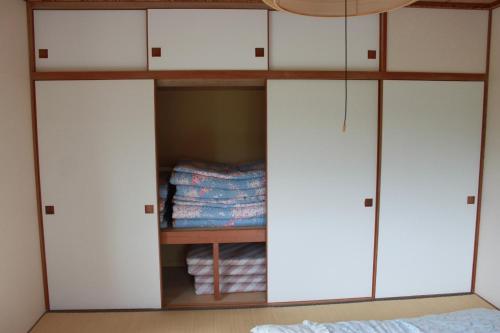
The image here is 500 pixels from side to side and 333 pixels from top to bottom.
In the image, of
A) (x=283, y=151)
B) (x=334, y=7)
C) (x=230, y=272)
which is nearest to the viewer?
(x=334, y=7)

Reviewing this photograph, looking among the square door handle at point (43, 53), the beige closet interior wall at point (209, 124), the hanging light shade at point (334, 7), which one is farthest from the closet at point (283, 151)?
the hanging light shade at point (334, 7)

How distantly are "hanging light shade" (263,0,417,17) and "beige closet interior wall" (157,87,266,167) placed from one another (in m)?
1.88

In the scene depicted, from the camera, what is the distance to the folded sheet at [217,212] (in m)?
2.57


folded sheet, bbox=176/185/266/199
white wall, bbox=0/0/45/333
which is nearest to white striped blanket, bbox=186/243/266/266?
folded sheet, bbox=176/185/266/199

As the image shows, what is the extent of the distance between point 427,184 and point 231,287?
1.78 meters

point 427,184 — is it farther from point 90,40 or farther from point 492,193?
point 90,40

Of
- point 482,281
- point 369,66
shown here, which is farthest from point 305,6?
point 482,281

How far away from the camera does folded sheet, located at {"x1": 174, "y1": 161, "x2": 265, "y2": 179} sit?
257 centimetres

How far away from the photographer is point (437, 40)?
2461 millimetres

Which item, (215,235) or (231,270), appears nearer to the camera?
(215,235)

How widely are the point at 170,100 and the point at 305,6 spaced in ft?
6.99

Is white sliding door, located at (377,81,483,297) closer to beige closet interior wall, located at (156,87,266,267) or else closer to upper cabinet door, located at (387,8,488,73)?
upper cabinet door, located at (387,8,488,73)

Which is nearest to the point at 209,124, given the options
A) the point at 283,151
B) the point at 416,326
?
the point at 283,151

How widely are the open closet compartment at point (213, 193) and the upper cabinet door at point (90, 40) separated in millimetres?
329
